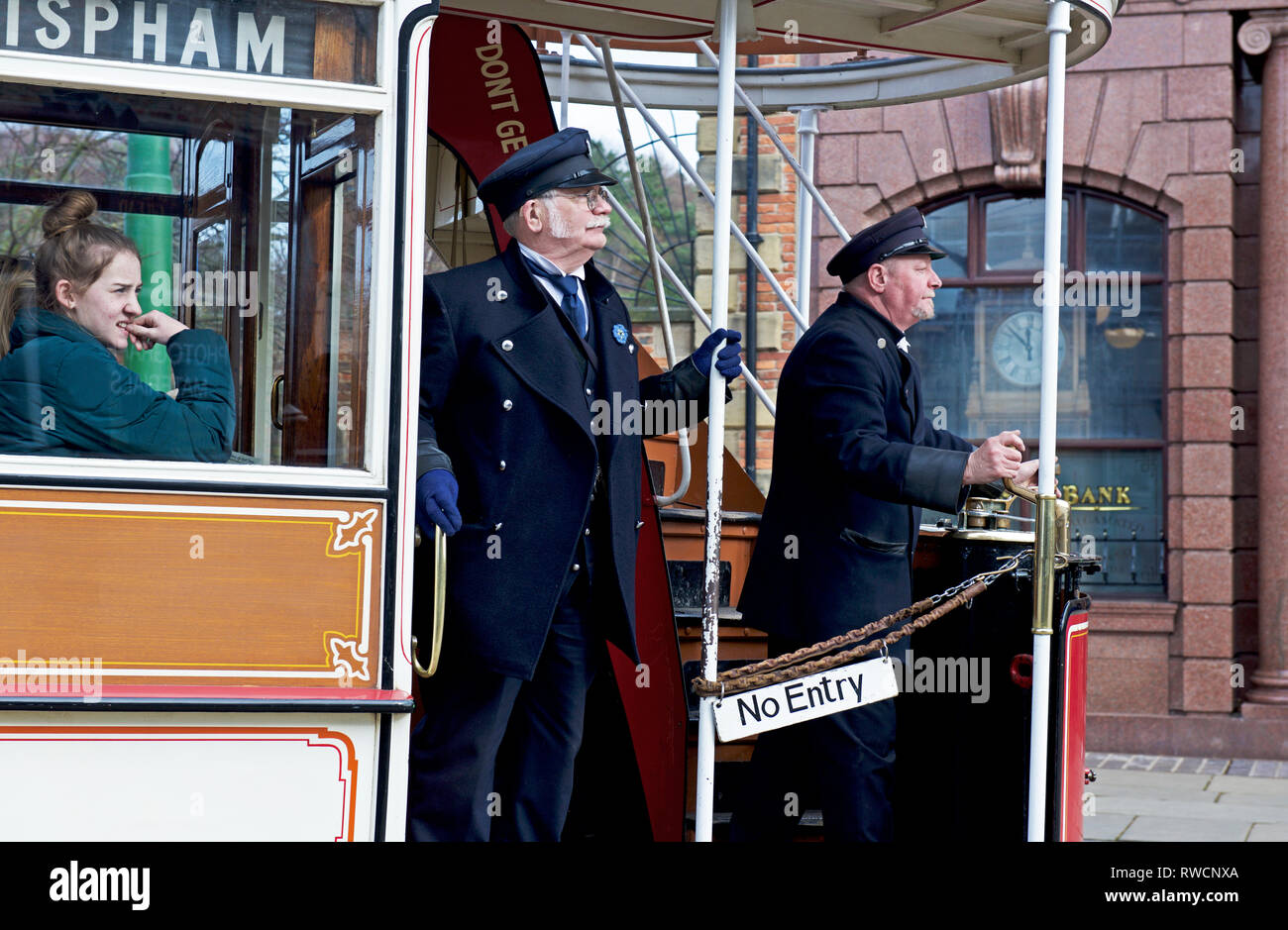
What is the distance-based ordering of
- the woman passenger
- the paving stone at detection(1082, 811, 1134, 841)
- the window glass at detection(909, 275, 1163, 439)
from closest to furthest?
the woman passenger
the paving stone at detection(1082, 811, 1134, 841)
the window glass at detection(909, 275, 1163, 439)

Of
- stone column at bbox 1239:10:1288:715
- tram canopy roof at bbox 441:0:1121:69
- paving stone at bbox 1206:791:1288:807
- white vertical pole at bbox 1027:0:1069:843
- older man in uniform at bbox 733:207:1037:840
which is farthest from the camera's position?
stone column at bbox 1239:10:1288:715

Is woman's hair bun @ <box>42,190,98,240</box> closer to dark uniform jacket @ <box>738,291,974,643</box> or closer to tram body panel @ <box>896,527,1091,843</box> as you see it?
dark uniform jacket @ <box>738,291,974,643</box>

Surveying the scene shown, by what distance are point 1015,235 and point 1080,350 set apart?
3.02ft

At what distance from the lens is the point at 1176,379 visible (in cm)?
980

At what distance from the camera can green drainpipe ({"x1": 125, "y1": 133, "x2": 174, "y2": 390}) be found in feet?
10.8

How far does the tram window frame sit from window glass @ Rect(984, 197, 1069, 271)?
7630 mm

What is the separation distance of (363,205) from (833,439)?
1.48 m

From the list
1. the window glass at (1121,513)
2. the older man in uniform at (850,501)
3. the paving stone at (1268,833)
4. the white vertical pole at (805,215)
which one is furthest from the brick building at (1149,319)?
the older man in uniform at (850,501)

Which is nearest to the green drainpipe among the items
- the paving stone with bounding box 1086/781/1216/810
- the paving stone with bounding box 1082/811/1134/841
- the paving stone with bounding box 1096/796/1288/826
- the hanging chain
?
the hanging chain

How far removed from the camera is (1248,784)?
27.1ft

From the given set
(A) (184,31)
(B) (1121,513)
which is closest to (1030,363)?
(B) (1121,513)

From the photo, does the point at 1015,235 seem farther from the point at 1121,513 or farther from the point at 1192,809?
the point at 1192,809
